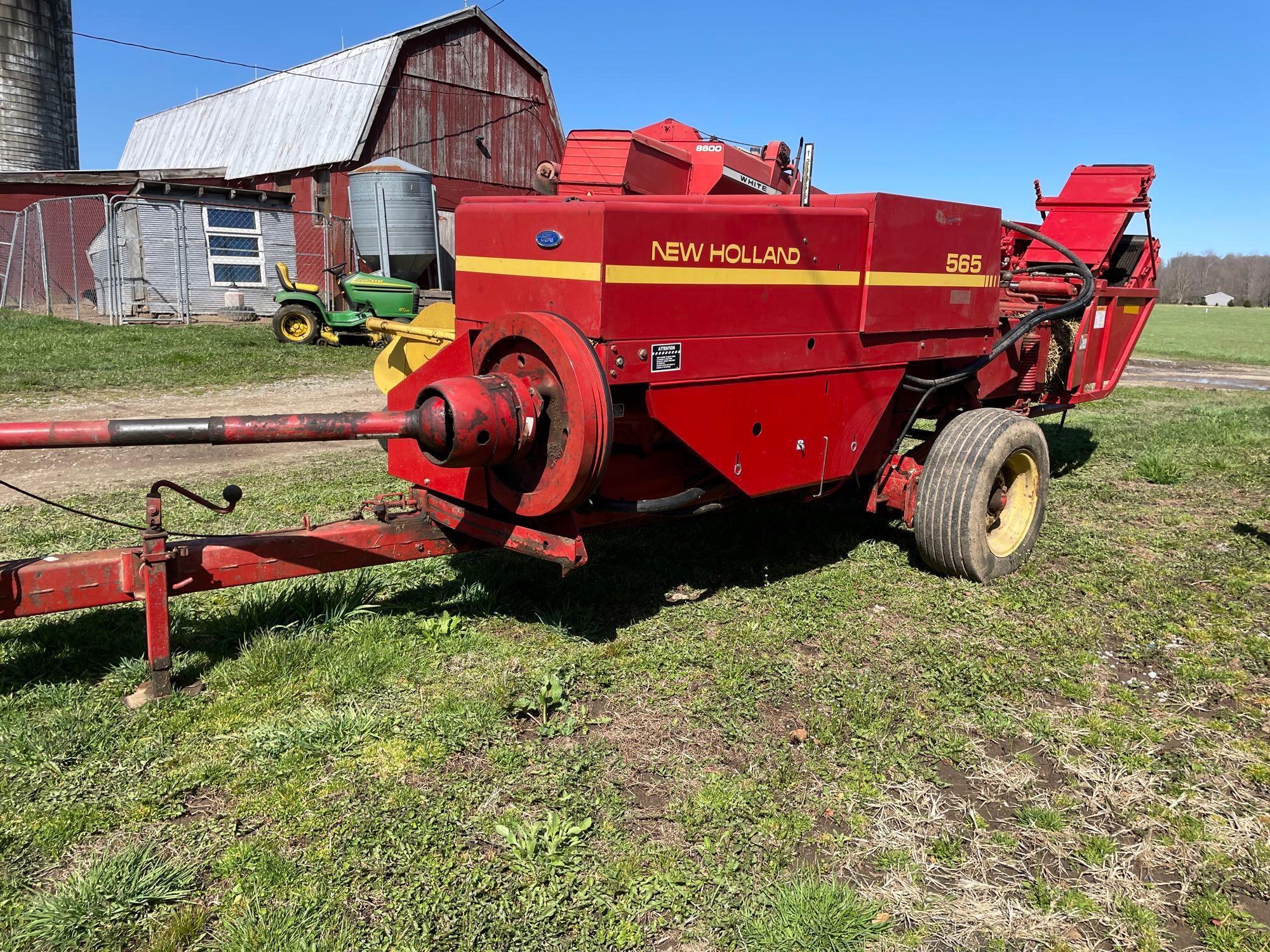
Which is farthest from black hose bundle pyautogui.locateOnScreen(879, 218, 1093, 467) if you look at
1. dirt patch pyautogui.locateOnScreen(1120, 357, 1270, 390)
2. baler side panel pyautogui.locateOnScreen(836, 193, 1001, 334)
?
dirt patch pyautogui.locateOnScreen(1120, 357, 1270, 390)

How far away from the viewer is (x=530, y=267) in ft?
12.0

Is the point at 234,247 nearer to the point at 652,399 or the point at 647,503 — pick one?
the point at 647,503

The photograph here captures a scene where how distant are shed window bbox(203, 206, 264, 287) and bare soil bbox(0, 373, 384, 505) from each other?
9.46m

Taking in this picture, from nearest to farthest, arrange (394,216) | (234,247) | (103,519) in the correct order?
1. (103,519)
2. (394,216)
3. (234,247)

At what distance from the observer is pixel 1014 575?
195 inches

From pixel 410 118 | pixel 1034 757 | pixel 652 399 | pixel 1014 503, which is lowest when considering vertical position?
pixel 1034 757

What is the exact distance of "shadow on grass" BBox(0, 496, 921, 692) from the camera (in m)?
3.62

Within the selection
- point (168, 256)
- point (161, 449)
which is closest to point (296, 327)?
point (168, 256)

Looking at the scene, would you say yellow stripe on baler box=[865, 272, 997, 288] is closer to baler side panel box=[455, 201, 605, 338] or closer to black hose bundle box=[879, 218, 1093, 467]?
black hose bundle box=[879, 218, 1093, 467]

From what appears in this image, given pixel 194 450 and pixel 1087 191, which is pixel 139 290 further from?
pixel 1087 191

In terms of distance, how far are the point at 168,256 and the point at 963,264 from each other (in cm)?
1835

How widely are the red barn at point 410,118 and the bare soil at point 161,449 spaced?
10.7 m

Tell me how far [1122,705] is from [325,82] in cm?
2245

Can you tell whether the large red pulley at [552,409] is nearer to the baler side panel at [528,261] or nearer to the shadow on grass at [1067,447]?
the baler side panel at [528,261]
